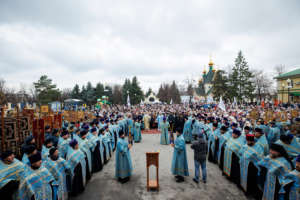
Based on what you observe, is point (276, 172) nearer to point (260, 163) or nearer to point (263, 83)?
point (260, 163)

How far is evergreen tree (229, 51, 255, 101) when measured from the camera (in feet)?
120

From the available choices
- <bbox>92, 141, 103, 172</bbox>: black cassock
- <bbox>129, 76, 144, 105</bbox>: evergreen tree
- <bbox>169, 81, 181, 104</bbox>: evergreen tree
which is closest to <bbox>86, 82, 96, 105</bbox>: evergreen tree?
<bbox>129, 76, 144, 105</bbox>: evergreen tree

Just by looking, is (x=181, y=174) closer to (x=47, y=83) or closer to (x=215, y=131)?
(x=215, y=131)

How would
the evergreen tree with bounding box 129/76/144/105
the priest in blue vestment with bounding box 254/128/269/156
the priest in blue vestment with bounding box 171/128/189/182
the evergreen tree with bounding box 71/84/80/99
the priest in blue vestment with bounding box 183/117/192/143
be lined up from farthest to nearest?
the evergreen tree with bounding box 71/84/80/99 < the evergreen tree with bounding box 129/76/144/105 < the priest in blue vestment with bounding box 183/117/192/143 < the priest in blue vestment with bounding box 171/128/189/182 < the priest in blue vestment with bounding box 254/128/269/156

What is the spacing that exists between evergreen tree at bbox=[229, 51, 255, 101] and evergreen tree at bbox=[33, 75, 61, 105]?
41.7 m

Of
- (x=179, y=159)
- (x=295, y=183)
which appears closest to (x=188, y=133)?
(x=179, y=159)

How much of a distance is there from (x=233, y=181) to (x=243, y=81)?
36415 mm

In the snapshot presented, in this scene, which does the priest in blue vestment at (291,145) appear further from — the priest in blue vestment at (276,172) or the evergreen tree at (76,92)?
the evergreen tree at (76,92)

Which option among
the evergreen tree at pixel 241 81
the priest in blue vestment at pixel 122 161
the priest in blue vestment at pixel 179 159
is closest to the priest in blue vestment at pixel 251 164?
the priest in blue vestment at pixel 179 159

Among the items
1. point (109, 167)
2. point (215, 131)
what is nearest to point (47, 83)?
point (109, 167)

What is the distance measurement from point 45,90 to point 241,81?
153 feet

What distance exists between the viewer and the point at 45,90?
41.6 metres

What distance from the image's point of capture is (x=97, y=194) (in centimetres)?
580

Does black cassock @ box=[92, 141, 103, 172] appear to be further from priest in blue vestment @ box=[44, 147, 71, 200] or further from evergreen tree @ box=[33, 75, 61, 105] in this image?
evergreen tree @ box=[33, 75, 61, 105]
